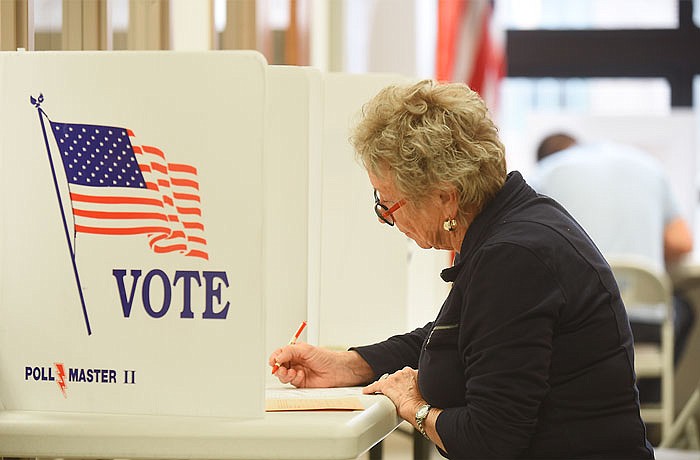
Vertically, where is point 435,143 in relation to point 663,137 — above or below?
above

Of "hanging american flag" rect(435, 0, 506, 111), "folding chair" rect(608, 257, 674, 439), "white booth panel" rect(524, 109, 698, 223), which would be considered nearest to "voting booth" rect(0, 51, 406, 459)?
"folding chair" rect(608, 257, 674, 439)

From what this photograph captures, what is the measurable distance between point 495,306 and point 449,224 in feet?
0.70

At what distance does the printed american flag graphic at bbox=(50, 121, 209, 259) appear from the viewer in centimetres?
114

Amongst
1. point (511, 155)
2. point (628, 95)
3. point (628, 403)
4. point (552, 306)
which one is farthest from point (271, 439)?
point (628, 95)

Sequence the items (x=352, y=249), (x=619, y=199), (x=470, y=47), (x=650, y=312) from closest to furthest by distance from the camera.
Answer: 1. (x=352, y=249)
2. (x=650, y=312)
3. (x=619, y=199)
4. (x=470, y=47)

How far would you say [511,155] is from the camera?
212 inches

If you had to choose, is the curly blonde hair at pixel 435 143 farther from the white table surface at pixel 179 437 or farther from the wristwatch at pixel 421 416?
the white table surface at pixel 179 437

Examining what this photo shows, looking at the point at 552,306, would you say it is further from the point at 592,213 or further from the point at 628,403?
the point at 592,213

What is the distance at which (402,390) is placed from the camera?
142 cm

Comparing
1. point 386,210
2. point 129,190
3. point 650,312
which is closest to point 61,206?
point 129,190

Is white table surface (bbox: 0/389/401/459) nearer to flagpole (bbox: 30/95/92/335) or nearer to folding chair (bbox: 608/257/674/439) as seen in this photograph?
flagpole (bbox: 30/95/92/335)

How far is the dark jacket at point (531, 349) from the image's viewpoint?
49.2 inches

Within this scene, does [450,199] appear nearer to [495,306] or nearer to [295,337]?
[495,306]

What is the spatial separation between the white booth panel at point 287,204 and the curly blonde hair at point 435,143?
0.96 ft
